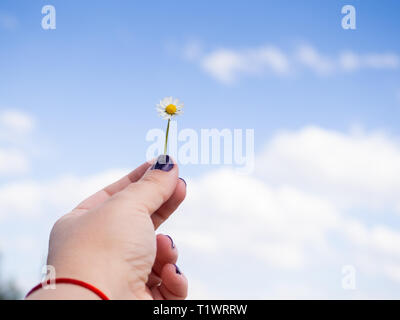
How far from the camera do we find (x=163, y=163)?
9.68 ft

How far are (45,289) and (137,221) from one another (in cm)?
62

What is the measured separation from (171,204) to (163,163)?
393 millimetres

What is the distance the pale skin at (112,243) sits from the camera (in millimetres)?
2305

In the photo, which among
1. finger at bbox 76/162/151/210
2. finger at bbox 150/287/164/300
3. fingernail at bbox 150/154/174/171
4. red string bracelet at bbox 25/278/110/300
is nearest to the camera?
red string bracelet at bbox 25/278/110/300

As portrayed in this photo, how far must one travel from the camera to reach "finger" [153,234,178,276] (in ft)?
10.4

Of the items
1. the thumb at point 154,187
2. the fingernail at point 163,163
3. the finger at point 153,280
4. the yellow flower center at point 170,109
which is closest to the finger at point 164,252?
the finger at point 153,280

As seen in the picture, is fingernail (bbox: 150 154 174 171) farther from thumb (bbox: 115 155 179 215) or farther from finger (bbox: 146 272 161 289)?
finger (bbox: 146 272 161 289)

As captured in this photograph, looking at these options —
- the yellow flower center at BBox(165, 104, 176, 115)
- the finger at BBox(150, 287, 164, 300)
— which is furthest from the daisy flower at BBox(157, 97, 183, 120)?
the finger at BBox(150, 287, 164, 300)

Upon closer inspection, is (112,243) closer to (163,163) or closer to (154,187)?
(154,187)

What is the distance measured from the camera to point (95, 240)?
242 cm

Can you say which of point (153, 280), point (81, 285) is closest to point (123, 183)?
point (153, 280)
